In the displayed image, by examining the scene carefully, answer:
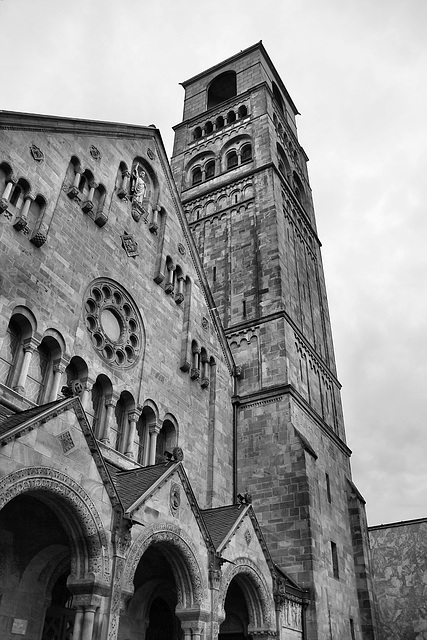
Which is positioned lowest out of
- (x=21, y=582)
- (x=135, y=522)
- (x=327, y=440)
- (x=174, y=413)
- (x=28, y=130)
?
(x=21, y=582)

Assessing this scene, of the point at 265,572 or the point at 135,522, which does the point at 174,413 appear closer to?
the point at 265,572

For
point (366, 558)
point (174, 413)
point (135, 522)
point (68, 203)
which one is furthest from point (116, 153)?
point (366, 558)

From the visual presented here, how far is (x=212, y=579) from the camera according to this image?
44.8 feet

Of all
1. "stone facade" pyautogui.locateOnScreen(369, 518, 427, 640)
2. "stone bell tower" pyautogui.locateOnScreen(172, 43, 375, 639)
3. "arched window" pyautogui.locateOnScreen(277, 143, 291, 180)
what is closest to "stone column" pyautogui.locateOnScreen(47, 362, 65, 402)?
"stone bell tower" pyautogui.locateOnScreen(172, 43, 375, 639)

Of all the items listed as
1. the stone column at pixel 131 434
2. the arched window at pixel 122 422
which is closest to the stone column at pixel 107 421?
the arched window at pixel 122 422

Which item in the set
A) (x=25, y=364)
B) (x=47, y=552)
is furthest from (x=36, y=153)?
(x=47, y=552)

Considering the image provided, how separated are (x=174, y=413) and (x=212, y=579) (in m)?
7.06

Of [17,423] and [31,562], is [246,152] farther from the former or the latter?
[17,423]

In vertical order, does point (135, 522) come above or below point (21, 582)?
above

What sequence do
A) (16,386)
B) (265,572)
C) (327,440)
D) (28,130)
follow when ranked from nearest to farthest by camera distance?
1. (16,386)
2. (265,572)
3. (28,130)
4. (327,440)

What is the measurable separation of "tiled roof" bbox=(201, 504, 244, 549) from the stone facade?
2275 centimetres

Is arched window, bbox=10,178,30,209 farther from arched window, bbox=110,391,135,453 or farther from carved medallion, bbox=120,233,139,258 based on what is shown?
arched window, bbox=110,391,135,453

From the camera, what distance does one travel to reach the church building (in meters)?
11.3

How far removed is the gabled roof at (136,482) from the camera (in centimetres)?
1212
